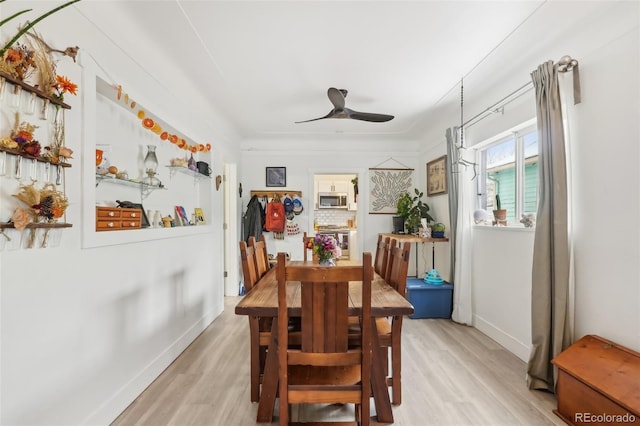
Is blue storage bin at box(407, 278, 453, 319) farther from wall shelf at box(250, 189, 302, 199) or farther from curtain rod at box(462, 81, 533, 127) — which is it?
wall shelf at box(250, 189, 302, 199)

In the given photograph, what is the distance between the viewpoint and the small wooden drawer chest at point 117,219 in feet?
5.72

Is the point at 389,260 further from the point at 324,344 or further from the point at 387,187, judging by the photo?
the point at 387,187

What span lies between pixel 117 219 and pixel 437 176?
12.7 feet

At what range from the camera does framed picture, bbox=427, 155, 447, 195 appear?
159 inches

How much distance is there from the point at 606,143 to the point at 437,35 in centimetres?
128

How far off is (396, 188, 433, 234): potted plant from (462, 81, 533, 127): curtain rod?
139 centimetres

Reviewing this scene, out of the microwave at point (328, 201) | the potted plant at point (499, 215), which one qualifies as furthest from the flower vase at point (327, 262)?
the microwave at point (328, 201)

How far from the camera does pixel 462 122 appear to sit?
346cm

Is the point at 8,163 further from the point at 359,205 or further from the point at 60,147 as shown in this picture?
the point at 359,205

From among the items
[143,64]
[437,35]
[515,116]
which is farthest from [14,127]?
[515,116]

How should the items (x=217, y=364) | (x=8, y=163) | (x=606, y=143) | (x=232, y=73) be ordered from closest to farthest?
(x=8, y=163) → (x=606, y=143) → (x=217, y=364) → (x=232, y=73)

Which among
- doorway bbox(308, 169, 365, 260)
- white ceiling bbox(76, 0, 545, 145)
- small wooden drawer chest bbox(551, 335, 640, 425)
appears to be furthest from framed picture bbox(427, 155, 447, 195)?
doorway bbox(308, 169, 365, 260)

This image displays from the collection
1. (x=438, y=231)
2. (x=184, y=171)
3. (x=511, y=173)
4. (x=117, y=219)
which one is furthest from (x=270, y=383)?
(x=438, y=231)

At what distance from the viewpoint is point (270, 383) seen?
174 cm
